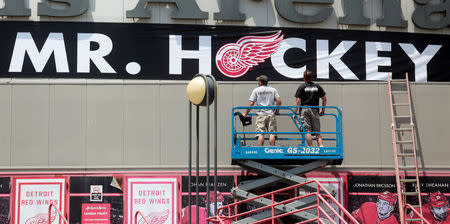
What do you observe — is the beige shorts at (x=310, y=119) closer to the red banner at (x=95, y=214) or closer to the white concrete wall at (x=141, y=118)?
the white concrete wall at (x=141, y=118)

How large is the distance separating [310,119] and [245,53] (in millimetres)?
2906

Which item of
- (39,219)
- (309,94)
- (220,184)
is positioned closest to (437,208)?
(309,94)

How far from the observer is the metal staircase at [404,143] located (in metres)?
14.0

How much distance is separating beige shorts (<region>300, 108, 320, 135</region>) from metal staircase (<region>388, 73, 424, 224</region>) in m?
2.48

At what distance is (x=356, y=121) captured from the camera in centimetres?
1444

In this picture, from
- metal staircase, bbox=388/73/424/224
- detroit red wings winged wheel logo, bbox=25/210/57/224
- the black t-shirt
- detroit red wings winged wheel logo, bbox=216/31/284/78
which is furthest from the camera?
detroit red wings winged wheel logo, bbox=216/31/284/78

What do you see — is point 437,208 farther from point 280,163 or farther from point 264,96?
point 264,96

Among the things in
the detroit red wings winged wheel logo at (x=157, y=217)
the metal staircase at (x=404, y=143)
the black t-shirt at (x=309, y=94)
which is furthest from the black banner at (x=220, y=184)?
Result: the metal staircase at (x=404, y=143)

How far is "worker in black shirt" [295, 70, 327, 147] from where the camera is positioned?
500 inches

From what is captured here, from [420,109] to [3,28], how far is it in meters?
10.9

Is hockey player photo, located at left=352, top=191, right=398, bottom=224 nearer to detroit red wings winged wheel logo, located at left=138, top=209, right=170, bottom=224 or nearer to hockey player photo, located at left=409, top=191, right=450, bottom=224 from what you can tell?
hockey player photo, located at left=409, top=191, right=450, bottom=224

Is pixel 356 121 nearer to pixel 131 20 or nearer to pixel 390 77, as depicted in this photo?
pixel 390 77

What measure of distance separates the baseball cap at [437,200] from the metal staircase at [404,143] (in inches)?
15.9

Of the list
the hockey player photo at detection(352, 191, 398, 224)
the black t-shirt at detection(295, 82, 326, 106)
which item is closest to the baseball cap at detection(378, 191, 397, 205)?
the hockey player photo at detection(352, 191, 398, 224)
